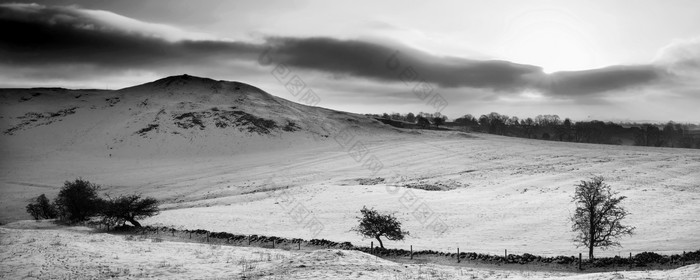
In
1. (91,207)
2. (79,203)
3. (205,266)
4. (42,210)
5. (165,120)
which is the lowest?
(42,210)

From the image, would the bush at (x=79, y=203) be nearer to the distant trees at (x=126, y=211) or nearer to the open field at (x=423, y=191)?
the distant trees at (x=126, y=211)

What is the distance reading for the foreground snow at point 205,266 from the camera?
23.6m

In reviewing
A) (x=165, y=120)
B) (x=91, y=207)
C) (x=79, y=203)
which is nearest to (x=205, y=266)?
(x=91, y=207)

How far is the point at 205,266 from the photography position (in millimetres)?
26625

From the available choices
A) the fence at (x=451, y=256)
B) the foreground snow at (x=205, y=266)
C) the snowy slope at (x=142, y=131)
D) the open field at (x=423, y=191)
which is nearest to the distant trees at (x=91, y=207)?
the open field at (x=423, y=191)

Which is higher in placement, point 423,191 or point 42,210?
point 423,191

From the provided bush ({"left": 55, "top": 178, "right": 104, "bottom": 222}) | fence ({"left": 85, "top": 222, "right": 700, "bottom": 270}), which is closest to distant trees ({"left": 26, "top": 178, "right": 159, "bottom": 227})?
bush ({"left": 55, "top": 178, "right": 104, "bottom": 222})

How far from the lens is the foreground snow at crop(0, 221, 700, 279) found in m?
23.6

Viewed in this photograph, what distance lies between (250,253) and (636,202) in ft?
137

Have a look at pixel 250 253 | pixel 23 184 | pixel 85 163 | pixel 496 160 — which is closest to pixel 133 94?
pixel 85 163

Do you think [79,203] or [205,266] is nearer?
[205,266]

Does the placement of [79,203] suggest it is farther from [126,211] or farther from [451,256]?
[451,256]

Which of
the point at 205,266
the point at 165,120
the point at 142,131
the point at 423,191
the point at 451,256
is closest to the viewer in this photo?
the point at 205,266

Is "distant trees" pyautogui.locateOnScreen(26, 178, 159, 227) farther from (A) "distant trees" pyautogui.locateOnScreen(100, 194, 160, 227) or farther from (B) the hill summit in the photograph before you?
(B) the hill summit
